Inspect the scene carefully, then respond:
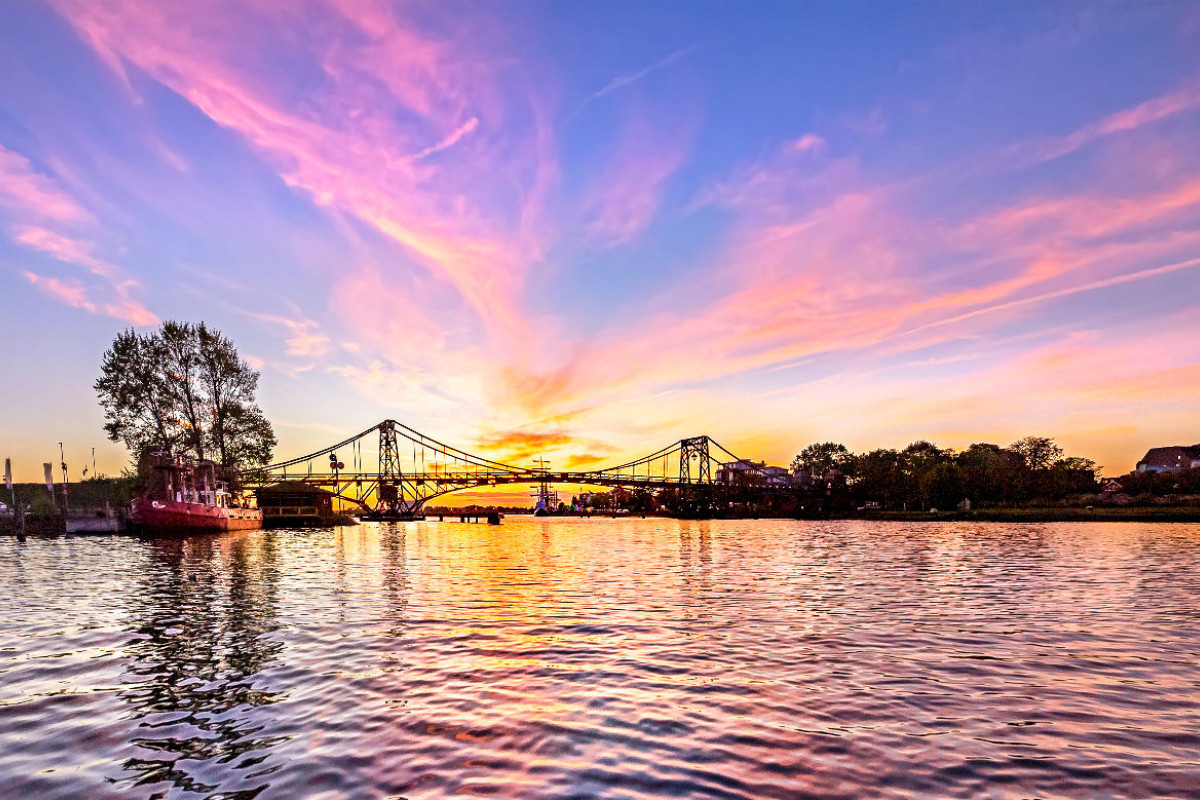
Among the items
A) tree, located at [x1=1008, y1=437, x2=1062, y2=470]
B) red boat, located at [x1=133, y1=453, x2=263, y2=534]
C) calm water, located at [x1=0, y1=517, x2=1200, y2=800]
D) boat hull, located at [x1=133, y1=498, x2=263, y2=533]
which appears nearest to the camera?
calm water, located at [x1=0, y1=517, x2=1200, y2=800]

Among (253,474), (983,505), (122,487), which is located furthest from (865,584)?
(983,505)

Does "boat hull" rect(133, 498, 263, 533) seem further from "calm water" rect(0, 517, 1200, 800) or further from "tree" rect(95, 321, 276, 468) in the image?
"calm water" rect(0, 517, 1200, 800)

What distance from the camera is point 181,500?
68438 mm

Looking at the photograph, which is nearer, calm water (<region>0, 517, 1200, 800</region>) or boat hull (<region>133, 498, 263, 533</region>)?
calm water (<region>0, 517, 1200, 800</region>)

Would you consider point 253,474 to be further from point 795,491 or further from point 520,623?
point 795,491

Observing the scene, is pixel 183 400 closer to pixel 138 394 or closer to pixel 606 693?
pixel 138 394

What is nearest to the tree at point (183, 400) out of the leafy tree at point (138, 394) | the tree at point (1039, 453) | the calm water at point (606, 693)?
A: the leafy tree at point (138, 394)

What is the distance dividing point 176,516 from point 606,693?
7160 cm

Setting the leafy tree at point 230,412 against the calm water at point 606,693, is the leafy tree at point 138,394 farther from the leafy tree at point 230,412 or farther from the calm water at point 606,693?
the calm water at point 606,693

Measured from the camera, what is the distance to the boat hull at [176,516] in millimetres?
64062

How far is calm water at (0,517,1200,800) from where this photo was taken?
731 centimetres

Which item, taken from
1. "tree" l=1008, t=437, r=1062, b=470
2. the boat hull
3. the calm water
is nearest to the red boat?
the boat hull

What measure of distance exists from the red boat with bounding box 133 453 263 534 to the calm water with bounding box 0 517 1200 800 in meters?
48.2

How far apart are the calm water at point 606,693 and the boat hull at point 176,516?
47.4 m
